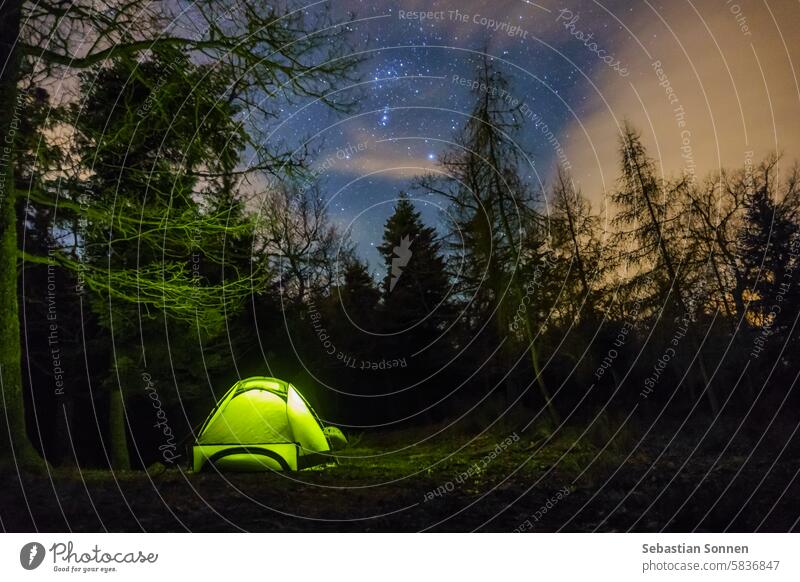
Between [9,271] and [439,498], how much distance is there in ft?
19.7

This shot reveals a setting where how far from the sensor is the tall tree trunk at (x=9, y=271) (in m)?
5.86

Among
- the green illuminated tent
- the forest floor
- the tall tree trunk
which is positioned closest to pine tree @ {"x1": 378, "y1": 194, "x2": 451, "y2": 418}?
the green illuminated tent

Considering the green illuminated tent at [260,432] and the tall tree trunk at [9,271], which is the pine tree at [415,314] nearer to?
the green illuminated tent at [260,432]

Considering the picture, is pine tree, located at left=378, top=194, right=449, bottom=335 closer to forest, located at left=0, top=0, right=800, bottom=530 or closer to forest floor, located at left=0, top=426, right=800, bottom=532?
forest, located at left=0, top=0, right=800, bottom=530

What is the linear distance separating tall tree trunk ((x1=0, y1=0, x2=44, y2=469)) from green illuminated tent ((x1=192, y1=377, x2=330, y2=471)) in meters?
2.15

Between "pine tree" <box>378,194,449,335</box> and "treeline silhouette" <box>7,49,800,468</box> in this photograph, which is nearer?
"treeline silhouette" <box>7,49,800,468</box>

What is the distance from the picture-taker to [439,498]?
5363 mm

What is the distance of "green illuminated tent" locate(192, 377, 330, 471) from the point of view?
7.17 m

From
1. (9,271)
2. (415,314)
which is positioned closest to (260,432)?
(9,271)

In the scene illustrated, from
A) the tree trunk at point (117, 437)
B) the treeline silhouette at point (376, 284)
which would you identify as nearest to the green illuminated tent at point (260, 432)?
the treeline silhouette at point (376, 284)

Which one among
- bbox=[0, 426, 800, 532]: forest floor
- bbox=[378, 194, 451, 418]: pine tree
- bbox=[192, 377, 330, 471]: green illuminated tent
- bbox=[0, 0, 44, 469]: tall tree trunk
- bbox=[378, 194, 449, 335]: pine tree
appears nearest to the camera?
bbox=[0, 426, 800, 532]: forest floor

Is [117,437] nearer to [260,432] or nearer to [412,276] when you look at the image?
[260,432]

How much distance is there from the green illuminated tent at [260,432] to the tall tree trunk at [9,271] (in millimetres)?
2151

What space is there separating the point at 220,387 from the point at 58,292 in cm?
440
